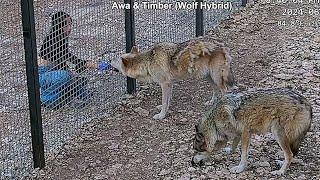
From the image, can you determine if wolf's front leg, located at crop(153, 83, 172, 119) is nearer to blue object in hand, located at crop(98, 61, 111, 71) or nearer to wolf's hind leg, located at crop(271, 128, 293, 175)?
blue object in hand, located at crop(98, 61, 111, 71)

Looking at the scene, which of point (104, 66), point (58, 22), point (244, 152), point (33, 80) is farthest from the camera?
point (104, 66)

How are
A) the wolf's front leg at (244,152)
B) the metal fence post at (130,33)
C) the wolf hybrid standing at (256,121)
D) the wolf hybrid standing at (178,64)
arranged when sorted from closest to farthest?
1. the wolf hybrid standing at (256,121)
2. the wolf's front leg at (244,152)
3. the wolf hybrid standing at (178,64)
4. the metal fence post at (130,33)

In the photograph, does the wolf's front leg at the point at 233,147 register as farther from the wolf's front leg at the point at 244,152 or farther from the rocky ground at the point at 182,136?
the wolf's front leg at the point at 244,152

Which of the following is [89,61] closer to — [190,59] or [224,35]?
[190,59]

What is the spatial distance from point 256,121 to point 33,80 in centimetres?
187

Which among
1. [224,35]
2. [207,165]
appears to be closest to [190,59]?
[207,165]

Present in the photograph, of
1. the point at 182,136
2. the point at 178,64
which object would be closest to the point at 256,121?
the point at 182,136

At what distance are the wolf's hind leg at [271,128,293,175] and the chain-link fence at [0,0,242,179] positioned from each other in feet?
6.95

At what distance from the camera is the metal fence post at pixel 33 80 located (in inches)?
214

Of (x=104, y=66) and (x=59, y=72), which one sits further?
(x=104, y=66)

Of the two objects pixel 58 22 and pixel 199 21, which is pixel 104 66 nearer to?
pixel 58 22

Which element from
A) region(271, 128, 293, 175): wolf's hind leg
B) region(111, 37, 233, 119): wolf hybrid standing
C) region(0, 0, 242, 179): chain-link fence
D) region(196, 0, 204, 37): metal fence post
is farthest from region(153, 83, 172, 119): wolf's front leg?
region(196, 0, 204, 37): metal fence post

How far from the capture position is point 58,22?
244 inches

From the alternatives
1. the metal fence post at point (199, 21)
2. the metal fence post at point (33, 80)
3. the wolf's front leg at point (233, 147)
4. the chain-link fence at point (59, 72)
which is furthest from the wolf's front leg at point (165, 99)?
the metal fence post at point (199, 21)
